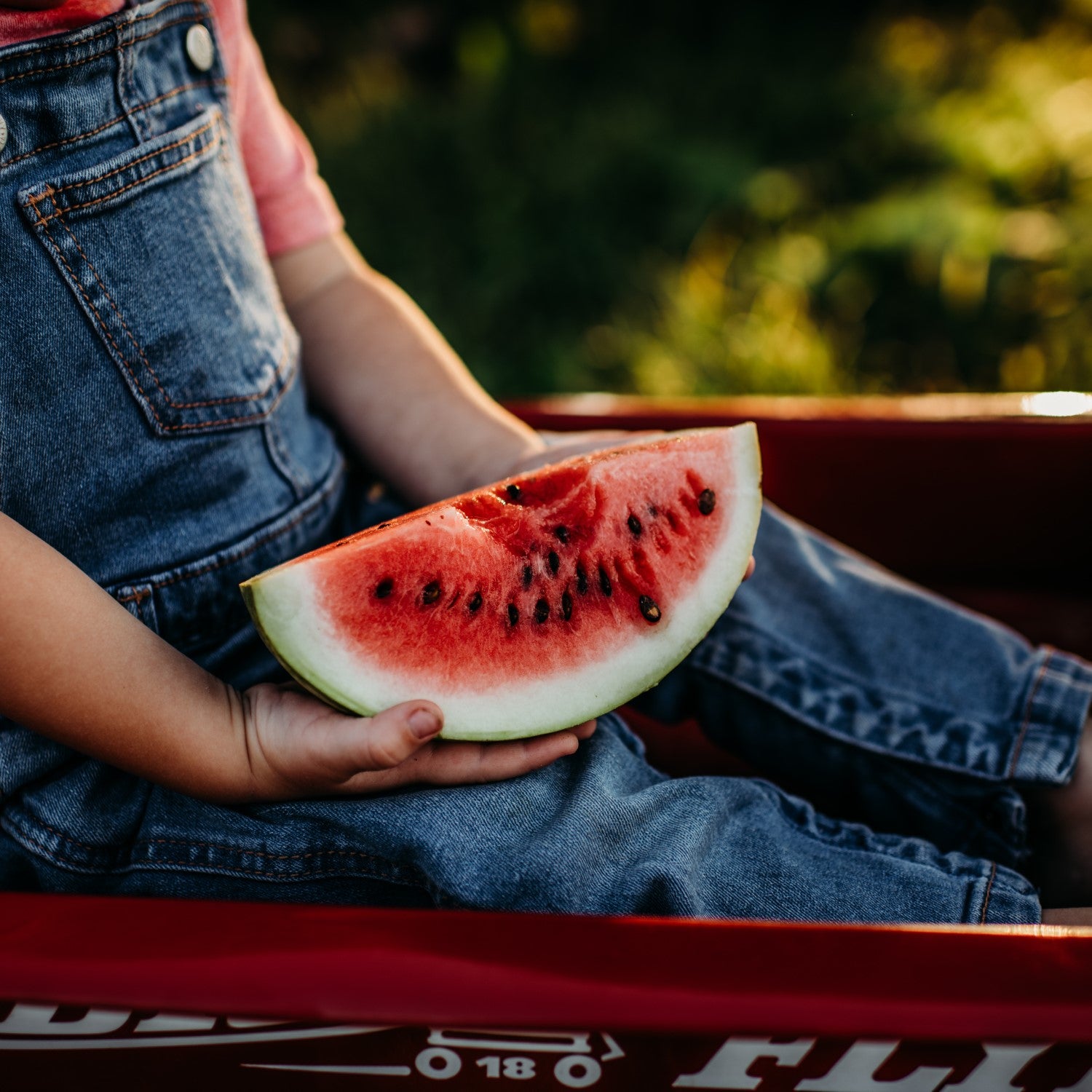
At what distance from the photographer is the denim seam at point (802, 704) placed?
100 centimetres

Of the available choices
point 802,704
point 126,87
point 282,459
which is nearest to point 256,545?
point 282,459

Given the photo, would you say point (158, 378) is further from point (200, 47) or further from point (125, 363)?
point (200, 47)

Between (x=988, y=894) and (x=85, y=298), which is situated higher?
(x=85, y=298)

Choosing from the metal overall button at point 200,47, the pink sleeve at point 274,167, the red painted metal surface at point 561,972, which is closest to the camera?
the red painted metal surface at point 561,972

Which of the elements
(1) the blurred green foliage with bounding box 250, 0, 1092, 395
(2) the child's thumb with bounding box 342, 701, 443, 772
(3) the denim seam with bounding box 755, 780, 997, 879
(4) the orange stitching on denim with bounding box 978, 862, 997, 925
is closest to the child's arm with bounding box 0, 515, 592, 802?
(2) the child's thumb with bounding box 342, 701, 443, 772

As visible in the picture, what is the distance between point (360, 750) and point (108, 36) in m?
0.67

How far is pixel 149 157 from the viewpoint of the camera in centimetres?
87

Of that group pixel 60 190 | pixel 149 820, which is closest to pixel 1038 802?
pixel 149 820

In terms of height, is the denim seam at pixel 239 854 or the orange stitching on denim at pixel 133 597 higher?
the orange stitching on denim at pixel 133 597

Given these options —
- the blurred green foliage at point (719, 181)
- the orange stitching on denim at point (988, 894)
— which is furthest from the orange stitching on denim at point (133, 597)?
the blurred green foliage at point (719, 181)

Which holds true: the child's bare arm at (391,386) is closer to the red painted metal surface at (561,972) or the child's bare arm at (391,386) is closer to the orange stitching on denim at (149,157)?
the orange stitching on denim at (149,157)

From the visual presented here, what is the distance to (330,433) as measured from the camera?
1126 mm

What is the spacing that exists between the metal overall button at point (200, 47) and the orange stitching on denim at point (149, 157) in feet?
0.16

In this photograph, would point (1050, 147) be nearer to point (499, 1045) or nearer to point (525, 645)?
point (525, 645)
